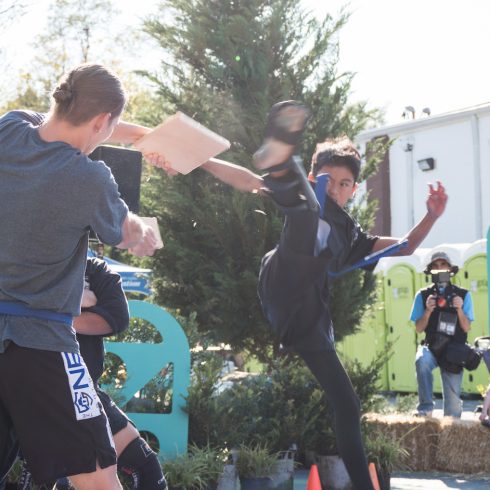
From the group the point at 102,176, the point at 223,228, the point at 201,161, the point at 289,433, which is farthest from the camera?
the point at 223,228

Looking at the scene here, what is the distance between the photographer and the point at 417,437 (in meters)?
7.96

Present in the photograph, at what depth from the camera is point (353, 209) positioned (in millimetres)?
8484

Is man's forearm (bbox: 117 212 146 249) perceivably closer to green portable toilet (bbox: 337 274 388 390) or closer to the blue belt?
the blue belt

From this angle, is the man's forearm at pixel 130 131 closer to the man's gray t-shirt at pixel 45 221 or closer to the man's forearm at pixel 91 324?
the man's gray t-shirt at pixel 45 221

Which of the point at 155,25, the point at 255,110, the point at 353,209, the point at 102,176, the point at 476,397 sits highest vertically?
the point at 155,25

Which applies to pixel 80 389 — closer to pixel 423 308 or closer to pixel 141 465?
pixel 141 465

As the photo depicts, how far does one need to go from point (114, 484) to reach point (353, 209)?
6059 mm

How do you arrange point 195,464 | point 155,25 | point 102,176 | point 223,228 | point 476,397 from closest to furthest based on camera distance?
point 102,176, point 195,464, point 223,228, point 155,25, point 476,397

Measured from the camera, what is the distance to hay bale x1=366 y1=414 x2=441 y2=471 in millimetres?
7914

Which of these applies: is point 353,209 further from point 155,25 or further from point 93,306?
point 93,306

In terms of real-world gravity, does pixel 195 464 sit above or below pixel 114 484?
below

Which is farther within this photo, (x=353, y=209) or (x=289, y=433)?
(x=353, y=209)

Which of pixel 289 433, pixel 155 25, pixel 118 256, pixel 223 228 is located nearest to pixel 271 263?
pixel 289 433

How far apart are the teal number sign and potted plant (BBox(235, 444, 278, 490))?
0.45 metres
